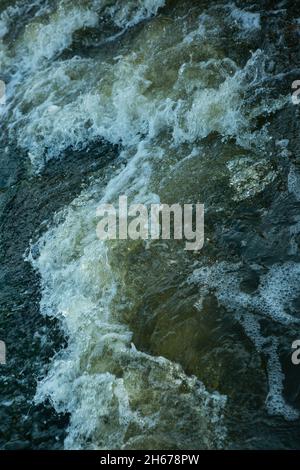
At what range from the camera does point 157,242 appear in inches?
202

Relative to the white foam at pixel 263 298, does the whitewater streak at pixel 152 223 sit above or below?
above

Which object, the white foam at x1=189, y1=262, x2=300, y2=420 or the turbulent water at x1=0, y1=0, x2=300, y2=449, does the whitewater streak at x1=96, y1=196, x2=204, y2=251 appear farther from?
the white foam at x1=189, y1=262, x2=300, y2=420

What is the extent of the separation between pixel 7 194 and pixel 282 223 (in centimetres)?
345

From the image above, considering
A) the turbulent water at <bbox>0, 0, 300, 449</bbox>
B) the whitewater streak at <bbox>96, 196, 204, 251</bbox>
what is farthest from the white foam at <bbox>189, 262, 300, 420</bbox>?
the whitewater streak at <bbox>96, 196, 204, 251</bbox>

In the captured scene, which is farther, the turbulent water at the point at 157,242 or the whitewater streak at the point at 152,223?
the whitewater streak at the point at 152,223

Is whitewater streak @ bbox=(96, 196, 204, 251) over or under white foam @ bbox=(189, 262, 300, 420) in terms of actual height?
over

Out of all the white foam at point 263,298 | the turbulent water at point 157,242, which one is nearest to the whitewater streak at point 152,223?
the turbulent water at point 157,242

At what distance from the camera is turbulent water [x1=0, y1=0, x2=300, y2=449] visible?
3959 millimetres

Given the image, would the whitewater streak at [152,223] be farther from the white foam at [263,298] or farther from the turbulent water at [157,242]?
the white foam at [263,298]

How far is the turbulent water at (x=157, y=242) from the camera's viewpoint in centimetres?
396

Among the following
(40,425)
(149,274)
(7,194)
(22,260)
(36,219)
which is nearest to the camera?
(40,425)

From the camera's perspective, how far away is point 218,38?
6941 mm
